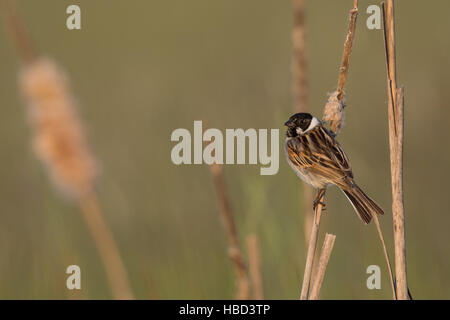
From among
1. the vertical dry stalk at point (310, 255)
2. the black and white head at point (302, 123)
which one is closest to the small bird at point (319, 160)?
the black and white head at point (302, 123)

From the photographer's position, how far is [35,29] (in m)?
8.58

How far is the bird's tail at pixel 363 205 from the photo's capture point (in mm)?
3078

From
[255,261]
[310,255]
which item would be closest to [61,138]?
[310,255]

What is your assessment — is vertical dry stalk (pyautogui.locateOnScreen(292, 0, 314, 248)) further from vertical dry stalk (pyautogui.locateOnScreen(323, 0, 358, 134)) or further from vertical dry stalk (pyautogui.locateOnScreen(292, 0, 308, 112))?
vertical dry stalk (pyautogui.locateOnScreen(323, 0, 358, 134))

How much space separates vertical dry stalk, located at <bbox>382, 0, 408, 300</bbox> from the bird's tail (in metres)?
0.45

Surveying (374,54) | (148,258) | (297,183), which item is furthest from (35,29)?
(297,183)

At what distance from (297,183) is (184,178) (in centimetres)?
173

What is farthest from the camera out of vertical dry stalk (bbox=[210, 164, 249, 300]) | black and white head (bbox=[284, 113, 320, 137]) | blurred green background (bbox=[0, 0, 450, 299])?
blurred green background (bbox=[0, 0, 450, 299])

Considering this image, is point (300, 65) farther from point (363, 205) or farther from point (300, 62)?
point (363, 205)

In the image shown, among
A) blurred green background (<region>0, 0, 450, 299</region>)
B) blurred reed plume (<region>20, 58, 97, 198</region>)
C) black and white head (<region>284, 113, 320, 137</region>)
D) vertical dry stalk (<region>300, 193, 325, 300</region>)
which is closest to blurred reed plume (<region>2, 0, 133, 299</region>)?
blurred reed plume (<region>20, 58, 97, 198</region>)

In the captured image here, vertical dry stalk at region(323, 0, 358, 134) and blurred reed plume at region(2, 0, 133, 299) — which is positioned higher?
vertical dry stalk at region(323, 0, 358, 134)

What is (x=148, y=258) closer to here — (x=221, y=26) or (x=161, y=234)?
(x=161, y=234)

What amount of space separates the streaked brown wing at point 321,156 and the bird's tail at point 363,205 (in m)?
0.06

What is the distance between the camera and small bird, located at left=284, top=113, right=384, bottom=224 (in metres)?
3.24
